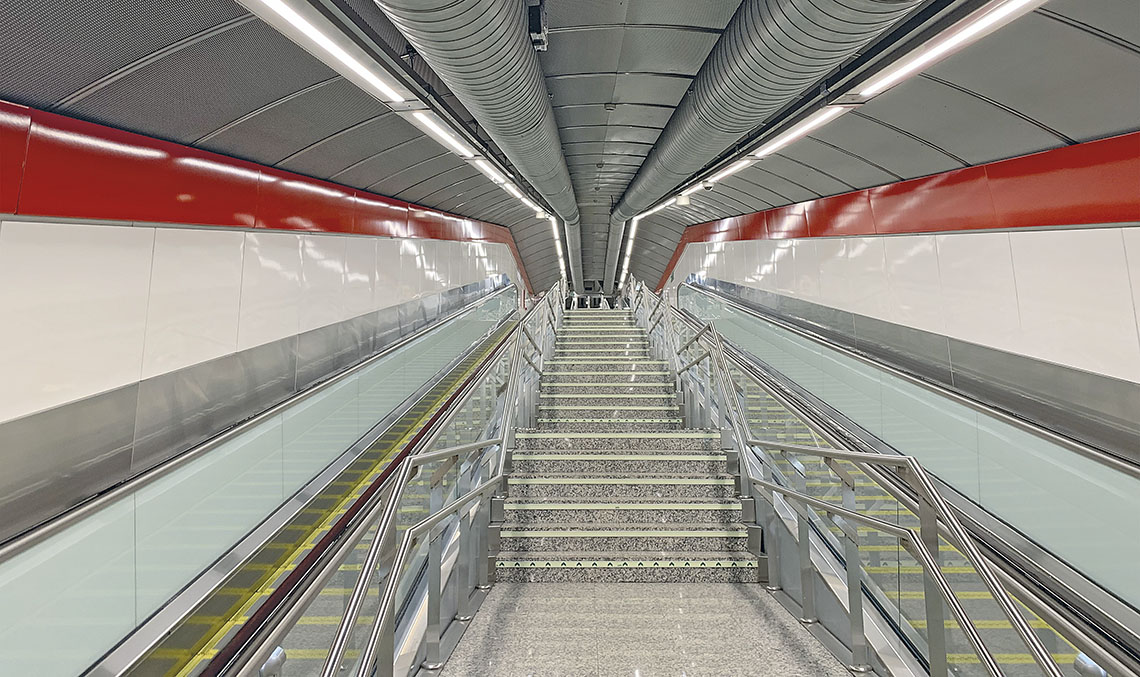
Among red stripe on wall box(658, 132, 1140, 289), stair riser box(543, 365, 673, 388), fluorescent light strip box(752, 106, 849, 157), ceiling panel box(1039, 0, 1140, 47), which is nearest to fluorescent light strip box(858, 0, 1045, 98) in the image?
fluorescent light strip box(752, 106, 849, 157)

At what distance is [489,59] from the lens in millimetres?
2861

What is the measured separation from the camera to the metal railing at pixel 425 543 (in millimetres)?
1495

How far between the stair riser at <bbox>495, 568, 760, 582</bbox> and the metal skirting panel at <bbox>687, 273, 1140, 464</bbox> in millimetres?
1680

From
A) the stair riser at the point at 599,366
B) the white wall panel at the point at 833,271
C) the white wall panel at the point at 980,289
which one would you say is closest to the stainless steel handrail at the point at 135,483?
the stair riser at the point at 599,366

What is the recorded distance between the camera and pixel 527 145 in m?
4.70

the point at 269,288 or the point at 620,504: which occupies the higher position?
the point at 269,288

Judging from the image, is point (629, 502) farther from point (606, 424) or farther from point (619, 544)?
point (606, 424)

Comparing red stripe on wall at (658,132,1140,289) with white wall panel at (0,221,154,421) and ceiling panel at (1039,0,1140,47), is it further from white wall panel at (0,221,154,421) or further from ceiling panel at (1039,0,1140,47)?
white wall panel at (0,221,154,421)

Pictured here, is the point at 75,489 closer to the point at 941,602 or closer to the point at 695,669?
the point at 695,669

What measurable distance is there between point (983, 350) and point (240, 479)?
16.1 feet

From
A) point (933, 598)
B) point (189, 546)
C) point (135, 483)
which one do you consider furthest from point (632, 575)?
point (135, 483)

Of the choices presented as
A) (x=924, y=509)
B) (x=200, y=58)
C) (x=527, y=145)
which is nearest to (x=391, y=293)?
(x=527, y=145)

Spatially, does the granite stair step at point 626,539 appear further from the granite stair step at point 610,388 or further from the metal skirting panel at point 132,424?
the granite stair step at point 610,388

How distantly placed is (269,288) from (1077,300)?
17.8ft
